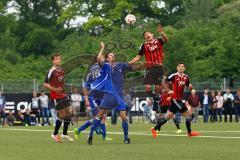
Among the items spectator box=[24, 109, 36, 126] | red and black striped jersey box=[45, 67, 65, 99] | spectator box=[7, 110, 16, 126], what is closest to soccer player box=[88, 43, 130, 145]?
red and black striped jersey box=[45, 67, 65, 99]

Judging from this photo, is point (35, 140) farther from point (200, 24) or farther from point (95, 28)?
point (95, 28)

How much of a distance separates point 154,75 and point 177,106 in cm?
114

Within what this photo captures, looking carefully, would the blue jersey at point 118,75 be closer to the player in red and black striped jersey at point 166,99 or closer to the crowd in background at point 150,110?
the player in red and black striped jersey at point 166,99

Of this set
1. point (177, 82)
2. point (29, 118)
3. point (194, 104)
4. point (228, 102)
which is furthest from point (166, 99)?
point (228, 102)

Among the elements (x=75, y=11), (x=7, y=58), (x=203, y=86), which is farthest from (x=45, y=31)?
(x=203, y=86)

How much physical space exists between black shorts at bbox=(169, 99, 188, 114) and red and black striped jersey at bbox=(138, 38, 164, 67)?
133cm

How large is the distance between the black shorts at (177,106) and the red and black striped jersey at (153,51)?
1325 mm

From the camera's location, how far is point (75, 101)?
36531mm

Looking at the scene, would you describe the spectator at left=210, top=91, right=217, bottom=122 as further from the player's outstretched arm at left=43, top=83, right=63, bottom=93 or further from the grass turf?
the player's outstretched arm at left=43, top=83, right=63, bottom=93

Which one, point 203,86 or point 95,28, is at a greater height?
point 95,28

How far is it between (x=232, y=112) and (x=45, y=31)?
1941 inches

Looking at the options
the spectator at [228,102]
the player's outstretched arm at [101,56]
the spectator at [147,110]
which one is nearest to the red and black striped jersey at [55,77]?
the player's outstretched arm at [101,56]

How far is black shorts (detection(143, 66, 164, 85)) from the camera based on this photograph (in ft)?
80.9

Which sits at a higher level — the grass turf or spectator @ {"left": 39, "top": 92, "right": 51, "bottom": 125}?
spectator @ {"left": 39, "top": 92, "right": 51, "bottom": 125}
